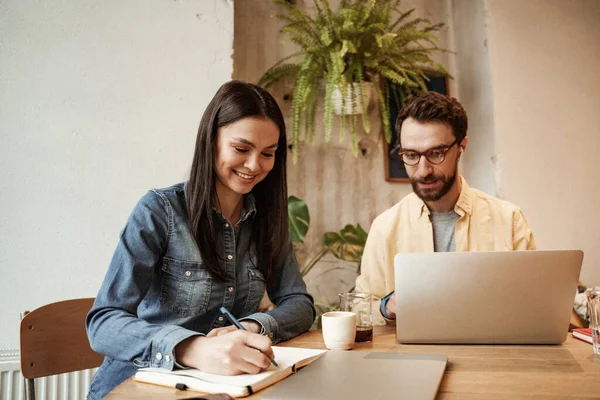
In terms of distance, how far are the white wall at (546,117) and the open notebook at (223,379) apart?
77.0 inches

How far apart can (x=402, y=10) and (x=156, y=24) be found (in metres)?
1.48

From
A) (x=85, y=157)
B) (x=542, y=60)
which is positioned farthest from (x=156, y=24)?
(x=542, y=60)

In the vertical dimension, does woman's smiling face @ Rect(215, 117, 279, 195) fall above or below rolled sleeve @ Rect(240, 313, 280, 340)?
above

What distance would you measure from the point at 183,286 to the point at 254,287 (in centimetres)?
21

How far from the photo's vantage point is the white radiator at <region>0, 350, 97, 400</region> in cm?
175

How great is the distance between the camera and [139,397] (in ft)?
2.41

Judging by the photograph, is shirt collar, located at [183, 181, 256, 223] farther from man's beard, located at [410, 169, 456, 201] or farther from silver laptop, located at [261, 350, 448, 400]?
man's beard, located at [410, 169, 456, 201]

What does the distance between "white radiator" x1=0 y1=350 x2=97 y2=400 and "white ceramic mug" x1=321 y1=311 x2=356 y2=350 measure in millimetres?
1253

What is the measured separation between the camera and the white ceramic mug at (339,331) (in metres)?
1.04

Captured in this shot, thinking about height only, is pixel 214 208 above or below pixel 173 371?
above

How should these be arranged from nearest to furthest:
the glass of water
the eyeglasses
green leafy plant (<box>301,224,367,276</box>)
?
the glass of water
the eyeglasses
green leafy plant (<box>301,224,367,276</box>)

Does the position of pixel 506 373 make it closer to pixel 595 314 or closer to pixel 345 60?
pixel 595 314

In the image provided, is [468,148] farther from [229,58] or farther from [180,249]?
[180,249]

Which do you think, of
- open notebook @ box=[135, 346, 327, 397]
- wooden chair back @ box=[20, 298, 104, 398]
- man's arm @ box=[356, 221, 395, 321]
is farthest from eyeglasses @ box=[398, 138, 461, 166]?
wooden chair back @ box=[20, 298, 104, 398]
